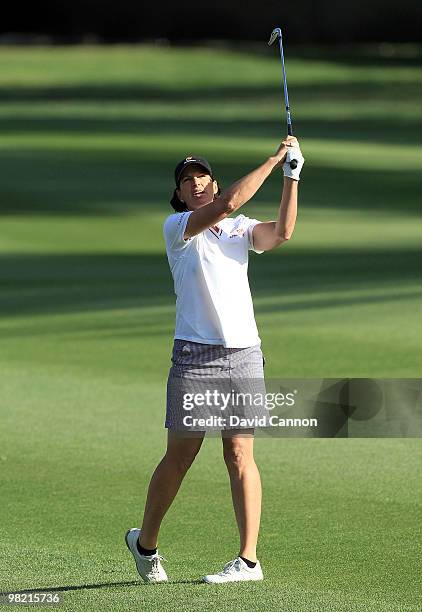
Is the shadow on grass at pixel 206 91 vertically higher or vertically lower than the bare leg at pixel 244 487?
higher

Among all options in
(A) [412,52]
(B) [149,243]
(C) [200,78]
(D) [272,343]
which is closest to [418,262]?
(B) [149,243]

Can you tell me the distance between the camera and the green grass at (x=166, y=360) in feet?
24.0

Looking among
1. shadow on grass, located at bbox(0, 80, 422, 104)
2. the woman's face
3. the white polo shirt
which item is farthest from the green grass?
shadow on grass, located at bbox(0, 80, 422, 104)

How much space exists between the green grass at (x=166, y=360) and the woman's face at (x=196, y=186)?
168 cm

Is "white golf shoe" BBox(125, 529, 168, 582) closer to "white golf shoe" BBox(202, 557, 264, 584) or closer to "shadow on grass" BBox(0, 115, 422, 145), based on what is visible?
"white golf shoe" BBox(202, 557, 264, 584)

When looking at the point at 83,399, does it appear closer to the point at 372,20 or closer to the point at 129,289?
the point at 129,289

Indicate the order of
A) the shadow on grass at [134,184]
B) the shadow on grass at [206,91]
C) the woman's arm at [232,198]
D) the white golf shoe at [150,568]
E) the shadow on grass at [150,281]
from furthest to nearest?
the shadow on grass at [206,91] < the shadow on grass at [134,184] < the shadow on grass at [150,281] < the white golf shoe at [150,568] < the woman's arm at [232,198]

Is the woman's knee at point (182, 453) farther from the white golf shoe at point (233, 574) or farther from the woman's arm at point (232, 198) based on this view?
the woman's arm at point (232, 198)

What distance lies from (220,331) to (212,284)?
8.1 inches

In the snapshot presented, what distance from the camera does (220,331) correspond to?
6.86 meters

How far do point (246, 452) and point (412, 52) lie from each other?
6088cm

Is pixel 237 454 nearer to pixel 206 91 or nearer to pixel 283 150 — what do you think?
pixel 283 150

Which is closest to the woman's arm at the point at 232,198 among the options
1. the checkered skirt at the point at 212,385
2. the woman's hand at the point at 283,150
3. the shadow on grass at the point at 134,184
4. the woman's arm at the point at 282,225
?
the woman's hand at the point at 283,150

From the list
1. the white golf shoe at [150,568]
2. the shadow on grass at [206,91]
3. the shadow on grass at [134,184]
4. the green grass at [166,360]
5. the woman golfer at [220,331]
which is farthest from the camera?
the shadow on grass at [206,91]
